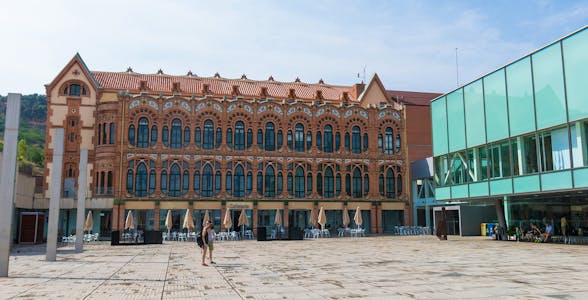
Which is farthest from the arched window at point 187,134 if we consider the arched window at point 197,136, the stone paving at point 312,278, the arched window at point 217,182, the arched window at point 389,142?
the stone paving at point 312,278

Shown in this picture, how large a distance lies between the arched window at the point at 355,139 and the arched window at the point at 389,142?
293cm

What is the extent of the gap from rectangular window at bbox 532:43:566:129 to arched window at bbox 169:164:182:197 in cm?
3146

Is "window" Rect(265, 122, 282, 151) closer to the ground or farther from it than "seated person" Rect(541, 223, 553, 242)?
farther from it

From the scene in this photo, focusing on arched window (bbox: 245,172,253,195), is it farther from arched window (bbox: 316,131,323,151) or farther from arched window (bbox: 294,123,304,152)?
arched window (bbox: 316,131,323,151)

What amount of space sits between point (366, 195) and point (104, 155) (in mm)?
25799

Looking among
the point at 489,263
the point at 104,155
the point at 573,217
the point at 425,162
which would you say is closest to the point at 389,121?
the point at 425,162

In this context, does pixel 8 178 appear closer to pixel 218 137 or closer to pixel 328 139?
pixel 218 137

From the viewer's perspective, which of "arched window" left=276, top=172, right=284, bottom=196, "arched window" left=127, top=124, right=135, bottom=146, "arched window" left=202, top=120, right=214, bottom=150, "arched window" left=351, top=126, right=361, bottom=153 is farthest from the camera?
"arched window" left=351, top=126, right=361, bottom=153

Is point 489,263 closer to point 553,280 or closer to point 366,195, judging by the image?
point 553,280

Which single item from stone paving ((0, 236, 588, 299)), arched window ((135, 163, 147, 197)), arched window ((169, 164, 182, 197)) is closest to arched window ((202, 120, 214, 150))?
arched window ((169, 164, 182, 197))

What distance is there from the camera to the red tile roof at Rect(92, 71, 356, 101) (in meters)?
53.5

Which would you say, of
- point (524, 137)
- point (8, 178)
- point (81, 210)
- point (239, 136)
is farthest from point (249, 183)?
A: point (8, 178)

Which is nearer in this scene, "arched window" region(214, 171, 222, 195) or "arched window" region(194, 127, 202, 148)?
"arched window" region(214, 171, 222, 195)

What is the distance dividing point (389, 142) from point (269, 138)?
42.2 ft
